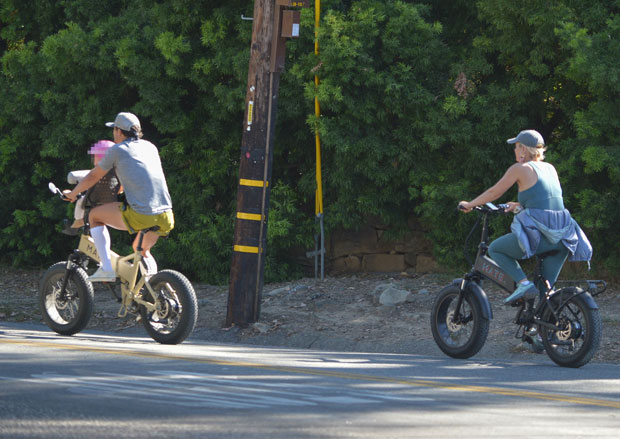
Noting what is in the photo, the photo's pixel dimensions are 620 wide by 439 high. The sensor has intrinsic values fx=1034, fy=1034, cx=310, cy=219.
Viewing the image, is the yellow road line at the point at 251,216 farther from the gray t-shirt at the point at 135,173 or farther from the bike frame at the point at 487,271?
the bike frame at the point at 487,271

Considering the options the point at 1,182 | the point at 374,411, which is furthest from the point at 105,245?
the point at 1,182

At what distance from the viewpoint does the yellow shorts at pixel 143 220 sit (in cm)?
955

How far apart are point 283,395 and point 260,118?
5275 mm

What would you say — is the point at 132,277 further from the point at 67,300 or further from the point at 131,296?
the point at 67,300

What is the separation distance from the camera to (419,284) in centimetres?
1477

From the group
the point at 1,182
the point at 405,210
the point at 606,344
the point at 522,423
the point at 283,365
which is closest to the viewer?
the point at 522,423

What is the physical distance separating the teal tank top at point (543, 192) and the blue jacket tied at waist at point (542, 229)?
0.18 ft

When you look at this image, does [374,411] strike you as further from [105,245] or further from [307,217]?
[307,217]

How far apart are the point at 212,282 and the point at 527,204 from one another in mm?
8138

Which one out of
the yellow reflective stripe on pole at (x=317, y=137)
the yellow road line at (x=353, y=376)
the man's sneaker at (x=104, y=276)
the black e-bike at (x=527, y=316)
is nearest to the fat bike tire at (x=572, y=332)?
the black e-bike at (x=527, y=316)

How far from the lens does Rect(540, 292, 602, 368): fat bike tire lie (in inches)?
331

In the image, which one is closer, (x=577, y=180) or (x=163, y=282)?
(x=163, y=282)

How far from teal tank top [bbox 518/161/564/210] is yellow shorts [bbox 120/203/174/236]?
129 inches

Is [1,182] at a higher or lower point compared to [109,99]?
lower
